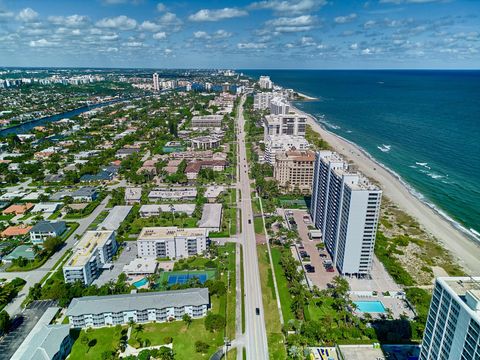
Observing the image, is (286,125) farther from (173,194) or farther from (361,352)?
(361,352)

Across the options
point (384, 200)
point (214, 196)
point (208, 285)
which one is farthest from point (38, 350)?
point (384, 200)

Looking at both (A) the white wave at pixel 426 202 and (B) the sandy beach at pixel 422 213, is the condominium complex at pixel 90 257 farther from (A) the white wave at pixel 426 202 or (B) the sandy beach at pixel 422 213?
(A) the white wave at pixel 426 202

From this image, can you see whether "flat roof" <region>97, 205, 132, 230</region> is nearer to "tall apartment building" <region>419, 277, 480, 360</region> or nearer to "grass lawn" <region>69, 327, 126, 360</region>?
"grass lawn" <region>69, 327, 126, 360</region>

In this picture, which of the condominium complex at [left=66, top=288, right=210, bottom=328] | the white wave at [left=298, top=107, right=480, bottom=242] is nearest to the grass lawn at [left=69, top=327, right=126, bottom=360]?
the condominium complex at [left=66, top=288, right=210, bottom=328]

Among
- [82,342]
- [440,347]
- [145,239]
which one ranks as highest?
[440,347]

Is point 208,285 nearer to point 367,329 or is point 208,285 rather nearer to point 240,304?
point 240,304

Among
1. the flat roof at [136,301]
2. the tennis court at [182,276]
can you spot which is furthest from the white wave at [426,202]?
the flat roof at [136,301]
